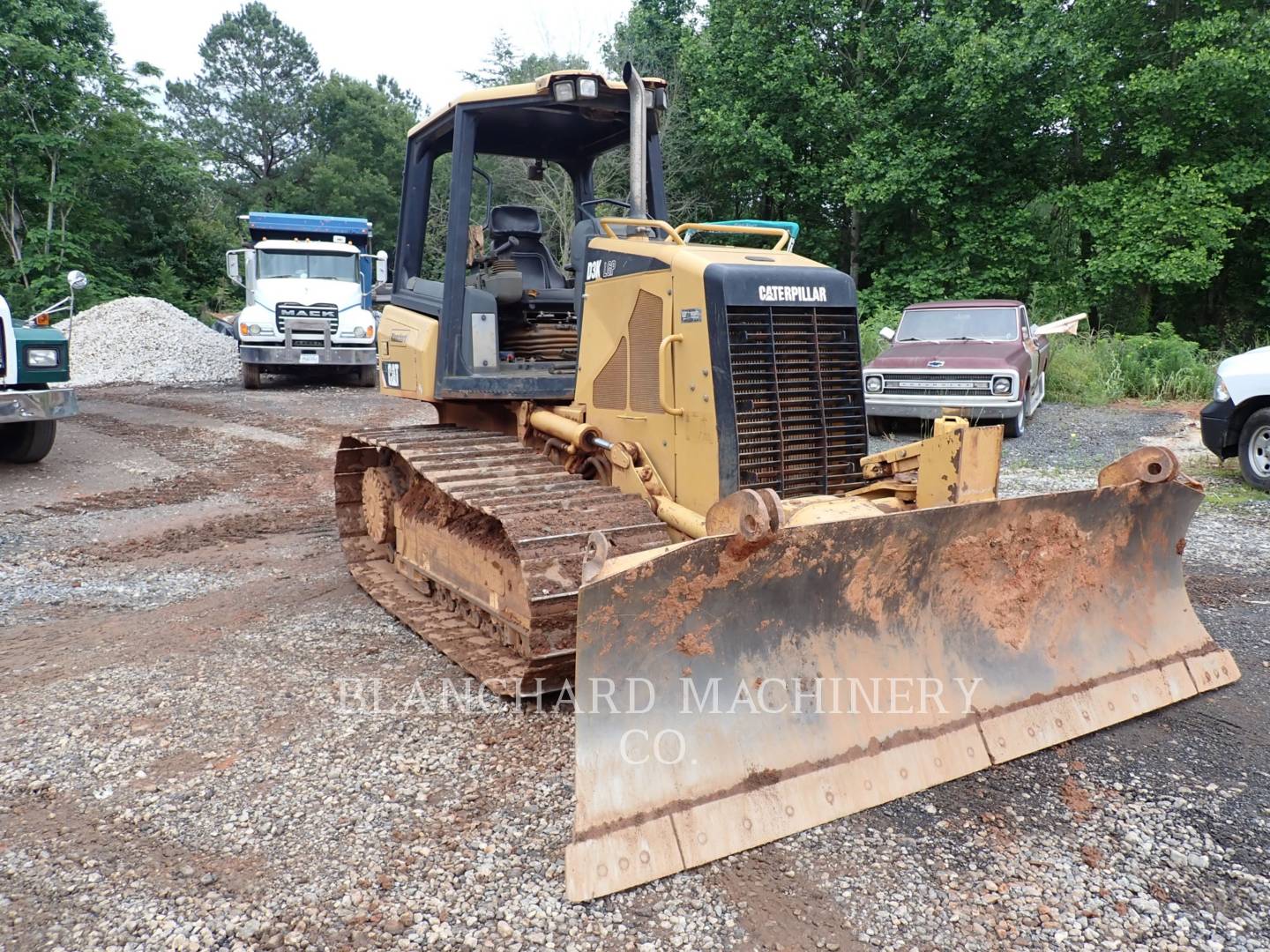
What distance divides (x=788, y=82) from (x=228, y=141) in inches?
1341

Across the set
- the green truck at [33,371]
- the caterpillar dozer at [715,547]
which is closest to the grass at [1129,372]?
the caterpillar dozer at [715,547]

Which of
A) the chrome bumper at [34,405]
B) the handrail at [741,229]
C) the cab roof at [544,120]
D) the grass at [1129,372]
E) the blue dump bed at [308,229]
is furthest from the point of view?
the blue dump bed at [308,229]

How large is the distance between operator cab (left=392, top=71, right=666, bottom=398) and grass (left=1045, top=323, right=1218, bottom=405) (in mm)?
12372

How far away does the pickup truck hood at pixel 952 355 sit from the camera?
37.2 ft

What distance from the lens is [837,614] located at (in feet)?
10.8

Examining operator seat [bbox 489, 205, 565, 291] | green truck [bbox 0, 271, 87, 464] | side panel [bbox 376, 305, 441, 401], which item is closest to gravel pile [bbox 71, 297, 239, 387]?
green truck [bbox 0, 271, 87, 464]

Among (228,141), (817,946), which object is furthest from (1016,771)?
(228,141)

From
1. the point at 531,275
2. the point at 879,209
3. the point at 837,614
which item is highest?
the point at 879,209

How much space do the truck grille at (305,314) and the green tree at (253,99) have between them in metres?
29.3

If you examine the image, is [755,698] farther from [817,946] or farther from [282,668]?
[282,668]

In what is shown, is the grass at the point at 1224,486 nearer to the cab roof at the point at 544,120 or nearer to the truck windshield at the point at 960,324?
the truck windshield at the point at 960,324

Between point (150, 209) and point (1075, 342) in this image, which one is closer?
point (1075, 342)

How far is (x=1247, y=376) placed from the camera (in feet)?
26.9

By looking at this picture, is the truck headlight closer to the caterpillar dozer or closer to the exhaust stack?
the caterpillar dozer
